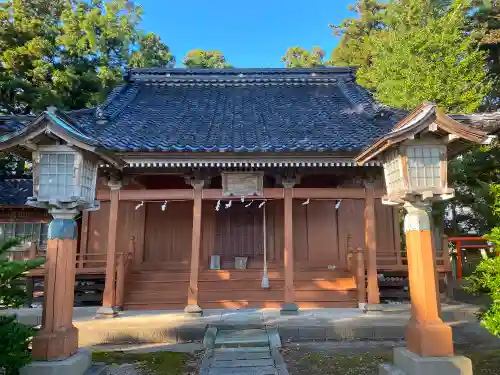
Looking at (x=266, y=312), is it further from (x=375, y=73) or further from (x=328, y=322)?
(x=375, y=73)

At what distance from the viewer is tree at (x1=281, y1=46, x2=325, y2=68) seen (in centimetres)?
4625

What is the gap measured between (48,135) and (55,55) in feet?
64.8

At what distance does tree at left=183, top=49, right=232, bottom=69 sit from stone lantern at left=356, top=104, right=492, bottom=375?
A: 4274 cm

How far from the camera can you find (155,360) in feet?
22.7

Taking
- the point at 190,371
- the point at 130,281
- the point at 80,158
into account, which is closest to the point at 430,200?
the point at 190,371

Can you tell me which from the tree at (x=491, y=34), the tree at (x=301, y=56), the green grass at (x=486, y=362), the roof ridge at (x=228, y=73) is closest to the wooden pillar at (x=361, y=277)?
the green grass at (x=486, y=362)

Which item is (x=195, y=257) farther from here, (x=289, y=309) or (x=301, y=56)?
(x=301, y=56)

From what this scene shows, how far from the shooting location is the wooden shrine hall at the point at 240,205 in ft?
31.9

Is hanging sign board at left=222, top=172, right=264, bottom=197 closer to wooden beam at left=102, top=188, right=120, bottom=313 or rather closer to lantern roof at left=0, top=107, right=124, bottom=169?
wooden beam at left=102, top=188, right=120, bottom=313

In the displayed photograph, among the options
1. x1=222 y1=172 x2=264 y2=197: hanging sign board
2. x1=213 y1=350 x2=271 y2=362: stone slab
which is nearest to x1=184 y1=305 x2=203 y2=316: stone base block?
x1=213 y1=350 x2=271 y2=362: stone slab

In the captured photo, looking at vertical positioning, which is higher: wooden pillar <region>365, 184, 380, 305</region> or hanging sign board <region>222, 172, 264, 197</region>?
hanging sign board <region>222, 172, 264, 197</region>

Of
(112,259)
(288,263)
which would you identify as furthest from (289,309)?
(112,259)

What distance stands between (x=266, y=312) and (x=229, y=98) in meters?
8.86

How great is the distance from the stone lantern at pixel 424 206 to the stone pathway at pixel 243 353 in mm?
1906
